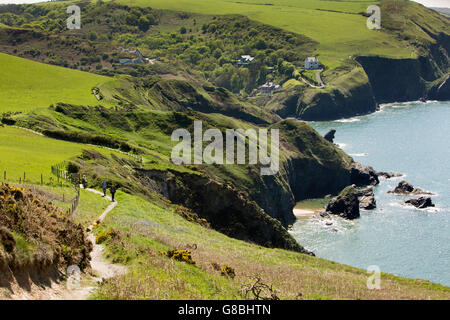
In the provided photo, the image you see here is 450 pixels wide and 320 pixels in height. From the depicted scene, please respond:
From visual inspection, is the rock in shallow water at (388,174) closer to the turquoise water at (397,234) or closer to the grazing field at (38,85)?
the turquoise water at (397,234)

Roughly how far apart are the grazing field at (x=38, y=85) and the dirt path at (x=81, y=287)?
7004 cm

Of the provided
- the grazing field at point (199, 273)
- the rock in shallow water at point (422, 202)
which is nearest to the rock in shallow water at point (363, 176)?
the rock in shallow water at point (422, 202)

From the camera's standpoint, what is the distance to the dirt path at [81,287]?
20.4 m

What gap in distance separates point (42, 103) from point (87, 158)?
4596cm

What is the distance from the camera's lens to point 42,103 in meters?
103

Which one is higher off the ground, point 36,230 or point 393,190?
A: point 36,230

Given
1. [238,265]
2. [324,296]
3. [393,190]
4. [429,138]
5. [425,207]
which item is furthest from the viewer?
[429,138]

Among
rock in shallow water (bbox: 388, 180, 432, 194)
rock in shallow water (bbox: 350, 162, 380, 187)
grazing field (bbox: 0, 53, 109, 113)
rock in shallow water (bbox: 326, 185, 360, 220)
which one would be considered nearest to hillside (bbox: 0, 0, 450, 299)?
rock in shallow water (bbox: 350, 162, 380, 187)

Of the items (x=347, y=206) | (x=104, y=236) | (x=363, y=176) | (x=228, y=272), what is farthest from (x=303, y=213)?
(x=228, y=272)

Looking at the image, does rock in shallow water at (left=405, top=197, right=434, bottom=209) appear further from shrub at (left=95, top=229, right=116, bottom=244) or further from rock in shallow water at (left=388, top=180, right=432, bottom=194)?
shrub at (left=95, top=229, right=116, bottom=244)

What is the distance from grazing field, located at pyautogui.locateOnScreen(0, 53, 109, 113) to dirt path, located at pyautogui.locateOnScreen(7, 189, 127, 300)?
7004cm

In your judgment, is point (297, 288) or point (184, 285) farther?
point (297, 288)
